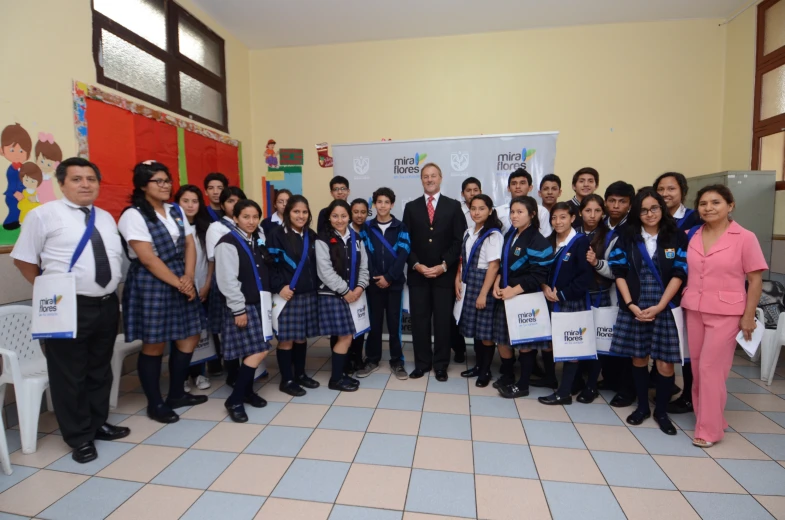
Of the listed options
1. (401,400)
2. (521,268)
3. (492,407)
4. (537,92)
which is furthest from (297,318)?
(537,92)

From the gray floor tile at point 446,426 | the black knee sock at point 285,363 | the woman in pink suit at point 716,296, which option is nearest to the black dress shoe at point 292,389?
the black knee sock at point 285,363

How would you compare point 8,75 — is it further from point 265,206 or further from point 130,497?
point 265,206

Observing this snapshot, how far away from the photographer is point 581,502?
1704mm

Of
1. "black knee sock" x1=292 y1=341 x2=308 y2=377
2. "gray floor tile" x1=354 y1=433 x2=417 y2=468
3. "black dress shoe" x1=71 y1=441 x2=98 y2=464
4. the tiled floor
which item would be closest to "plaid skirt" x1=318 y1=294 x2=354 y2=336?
"black knee sock" x1=292 y1=341 x2=308 y2=377

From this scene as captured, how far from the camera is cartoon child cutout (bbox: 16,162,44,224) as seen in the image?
243cm

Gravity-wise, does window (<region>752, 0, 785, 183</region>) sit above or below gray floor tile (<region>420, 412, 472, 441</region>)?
above

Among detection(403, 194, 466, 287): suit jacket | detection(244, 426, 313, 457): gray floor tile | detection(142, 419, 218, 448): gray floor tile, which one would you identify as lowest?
detection(244, 426, 313, 457): gray floor tile

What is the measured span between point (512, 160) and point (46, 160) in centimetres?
369

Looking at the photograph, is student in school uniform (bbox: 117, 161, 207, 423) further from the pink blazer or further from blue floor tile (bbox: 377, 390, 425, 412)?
the pink blazer

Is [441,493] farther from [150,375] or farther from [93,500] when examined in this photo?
[150,375]

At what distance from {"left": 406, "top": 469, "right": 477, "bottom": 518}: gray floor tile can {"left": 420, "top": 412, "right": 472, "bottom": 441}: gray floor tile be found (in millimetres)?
356

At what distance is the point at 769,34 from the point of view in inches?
150

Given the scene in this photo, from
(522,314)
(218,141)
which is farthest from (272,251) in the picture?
(218,141)

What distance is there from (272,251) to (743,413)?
3213 mm
